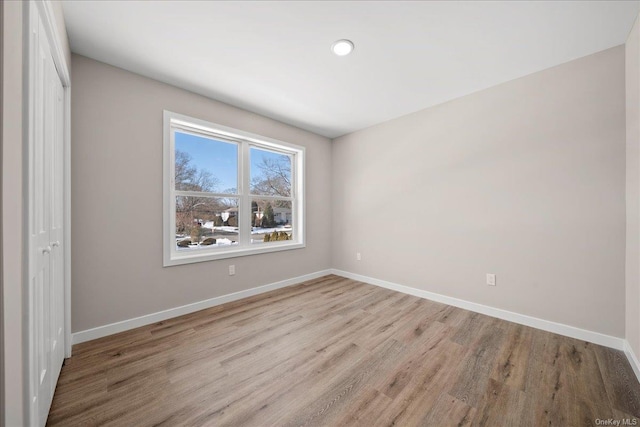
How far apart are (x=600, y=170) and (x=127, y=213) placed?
14.2ft

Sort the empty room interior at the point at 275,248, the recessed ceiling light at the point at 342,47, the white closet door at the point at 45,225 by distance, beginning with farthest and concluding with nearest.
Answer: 1. the recessed ceiling light at the point at 342,47
2. the empty room interior at the point at 275,248
3. the white closet door at the point at 45,225

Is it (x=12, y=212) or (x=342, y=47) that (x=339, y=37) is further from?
(x=12, y=212)

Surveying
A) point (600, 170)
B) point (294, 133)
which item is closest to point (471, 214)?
point (600, 170)

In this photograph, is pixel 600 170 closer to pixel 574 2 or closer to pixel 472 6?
pixel 574 2

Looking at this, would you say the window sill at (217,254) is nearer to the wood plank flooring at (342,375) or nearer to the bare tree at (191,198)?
the bare tree at (191,198)

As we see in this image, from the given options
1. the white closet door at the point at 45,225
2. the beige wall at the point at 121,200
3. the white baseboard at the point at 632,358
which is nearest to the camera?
the white closet door at the point at 45,225

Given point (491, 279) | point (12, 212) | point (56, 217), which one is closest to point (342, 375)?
point (12, 212)

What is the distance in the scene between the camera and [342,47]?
205cm

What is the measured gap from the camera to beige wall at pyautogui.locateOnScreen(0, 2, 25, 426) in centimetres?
77

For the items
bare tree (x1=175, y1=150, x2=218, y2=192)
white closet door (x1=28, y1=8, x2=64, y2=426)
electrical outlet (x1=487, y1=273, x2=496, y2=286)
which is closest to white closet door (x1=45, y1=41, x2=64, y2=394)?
white closet door (x1=28, y1=8, x2=64, y2=426)

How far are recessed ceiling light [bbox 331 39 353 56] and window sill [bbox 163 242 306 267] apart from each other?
98.4 inches

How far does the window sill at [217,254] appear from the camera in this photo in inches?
105

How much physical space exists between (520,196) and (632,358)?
1.46m

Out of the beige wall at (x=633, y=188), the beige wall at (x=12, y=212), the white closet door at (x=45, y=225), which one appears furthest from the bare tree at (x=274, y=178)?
the beige wall at (x=633, y=188)
